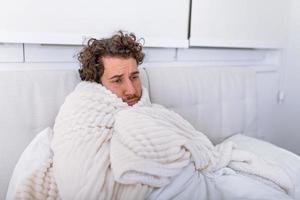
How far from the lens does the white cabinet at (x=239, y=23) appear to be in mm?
1999

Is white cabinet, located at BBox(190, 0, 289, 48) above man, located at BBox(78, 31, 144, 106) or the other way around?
above

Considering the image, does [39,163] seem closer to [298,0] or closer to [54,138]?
[54,138]

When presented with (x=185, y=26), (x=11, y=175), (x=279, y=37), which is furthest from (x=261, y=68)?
(x=11, y=175)

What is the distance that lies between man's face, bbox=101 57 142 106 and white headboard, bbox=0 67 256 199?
0.18 metres

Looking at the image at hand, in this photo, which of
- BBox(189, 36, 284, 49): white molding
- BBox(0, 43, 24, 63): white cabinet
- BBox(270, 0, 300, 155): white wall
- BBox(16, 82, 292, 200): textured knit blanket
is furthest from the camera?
BBox(270, 0, 300, 155): white wall

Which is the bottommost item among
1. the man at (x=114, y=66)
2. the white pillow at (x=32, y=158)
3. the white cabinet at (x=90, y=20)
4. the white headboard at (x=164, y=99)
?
the white pillow at (x=32, y=158)

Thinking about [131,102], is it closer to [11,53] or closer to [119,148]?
[119,148]

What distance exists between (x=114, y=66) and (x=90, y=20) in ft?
1.06

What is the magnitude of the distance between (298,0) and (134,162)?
1972mm

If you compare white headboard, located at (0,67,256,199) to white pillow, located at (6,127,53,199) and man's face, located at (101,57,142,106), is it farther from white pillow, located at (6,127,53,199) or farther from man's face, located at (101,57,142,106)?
man's face, located at (101,57,142,106)

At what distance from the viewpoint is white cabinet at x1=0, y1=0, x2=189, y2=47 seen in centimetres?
143

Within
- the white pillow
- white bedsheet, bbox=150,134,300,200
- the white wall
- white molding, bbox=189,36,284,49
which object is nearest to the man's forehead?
the white pillow

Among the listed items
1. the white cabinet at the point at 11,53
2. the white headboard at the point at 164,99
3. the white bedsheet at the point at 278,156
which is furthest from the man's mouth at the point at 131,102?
the white bedsheet at the point at 278,156

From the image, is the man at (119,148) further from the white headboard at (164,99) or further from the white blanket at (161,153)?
the white headboard at (164,99)
